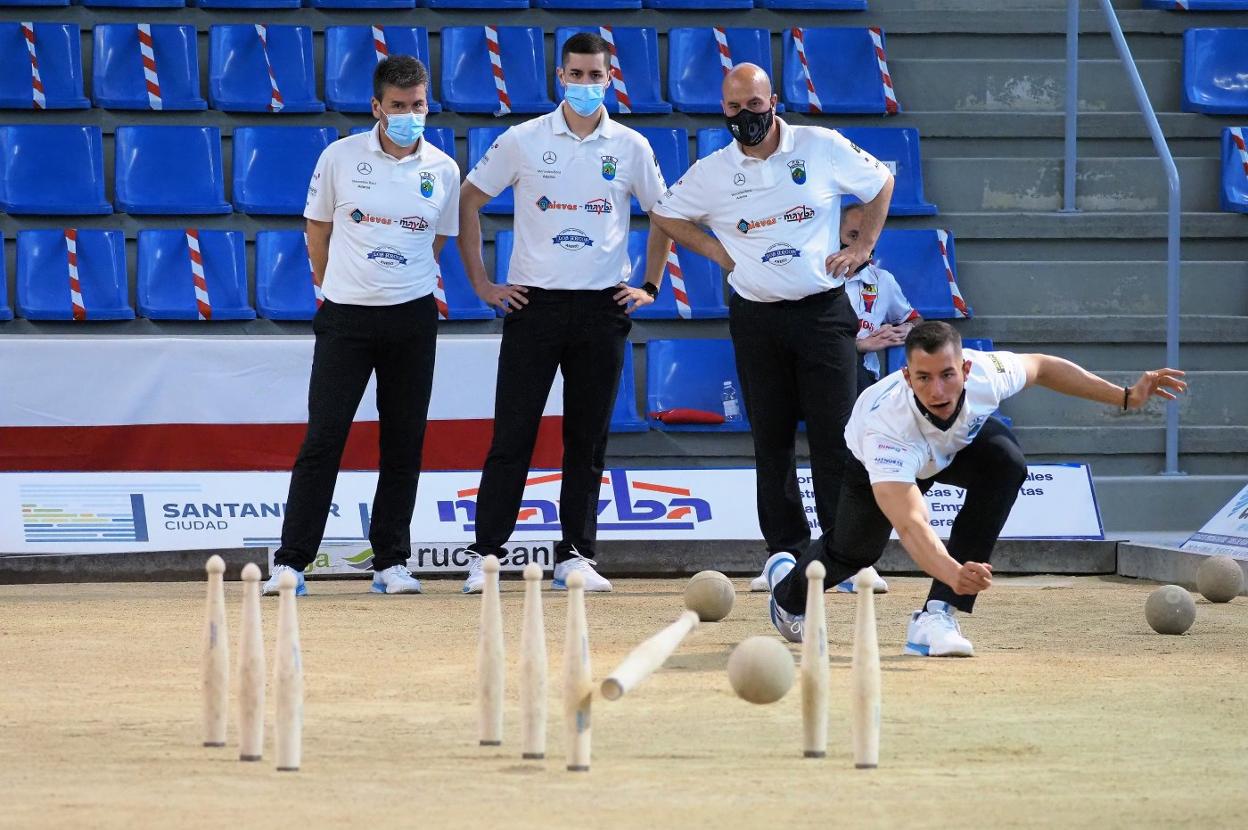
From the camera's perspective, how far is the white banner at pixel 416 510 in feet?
30.0

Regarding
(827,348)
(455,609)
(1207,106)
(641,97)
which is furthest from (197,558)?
(1207,106)

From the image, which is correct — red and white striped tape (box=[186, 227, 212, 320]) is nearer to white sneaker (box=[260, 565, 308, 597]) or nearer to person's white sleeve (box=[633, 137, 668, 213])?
white sneaker (box=[260, 565, 308, 597])

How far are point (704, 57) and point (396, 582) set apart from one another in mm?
5345

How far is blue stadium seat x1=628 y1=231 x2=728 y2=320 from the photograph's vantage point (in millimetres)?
11164

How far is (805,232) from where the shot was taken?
7.70 m

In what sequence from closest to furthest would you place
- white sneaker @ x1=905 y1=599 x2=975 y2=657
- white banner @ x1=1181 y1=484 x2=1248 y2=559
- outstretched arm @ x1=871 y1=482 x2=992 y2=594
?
outstretched arm @ x1=871 y1=482 x2=992 y2=594 → white sneaker @ x1=905 y1=599 x2=975 y2=657 → white banner @ x1=1181 y1=484 x2=1248 y2=559

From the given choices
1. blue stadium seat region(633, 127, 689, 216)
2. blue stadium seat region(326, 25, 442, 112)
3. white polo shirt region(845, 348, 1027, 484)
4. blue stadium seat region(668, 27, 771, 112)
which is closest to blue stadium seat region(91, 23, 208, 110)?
blue stadium seat region(326, 25, 442, 112)

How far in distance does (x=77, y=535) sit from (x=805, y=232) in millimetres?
4113

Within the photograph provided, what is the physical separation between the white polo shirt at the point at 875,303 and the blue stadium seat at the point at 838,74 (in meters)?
2.15

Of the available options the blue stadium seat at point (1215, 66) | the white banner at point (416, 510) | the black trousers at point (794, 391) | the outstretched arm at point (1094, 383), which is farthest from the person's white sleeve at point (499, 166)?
the blue stadium seat at point (1215, 66)

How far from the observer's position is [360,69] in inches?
478

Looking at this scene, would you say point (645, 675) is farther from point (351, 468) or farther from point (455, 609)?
point (351, 468)

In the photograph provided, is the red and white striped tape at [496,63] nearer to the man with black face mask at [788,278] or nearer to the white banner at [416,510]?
the white banner at [416,510]

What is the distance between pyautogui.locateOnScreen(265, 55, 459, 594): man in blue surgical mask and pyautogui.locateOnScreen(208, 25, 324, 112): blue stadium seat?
3.88m
